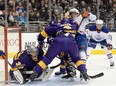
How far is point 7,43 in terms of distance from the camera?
14.7 feet

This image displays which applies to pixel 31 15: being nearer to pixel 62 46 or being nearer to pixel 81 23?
pixel 81 23

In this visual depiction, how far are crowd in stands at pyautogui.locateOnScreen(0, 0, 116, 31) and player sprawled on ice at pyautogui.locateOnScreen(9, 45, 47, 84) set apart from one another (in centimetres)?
399

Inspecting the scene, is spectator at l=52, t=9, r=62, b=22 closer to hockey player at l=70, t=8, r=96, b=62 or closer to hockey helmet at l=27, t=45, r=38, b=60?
hockey player at l=70, t=8, r=96, b=62

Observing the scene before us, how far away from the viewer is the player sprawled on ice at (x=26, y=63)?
4438mm

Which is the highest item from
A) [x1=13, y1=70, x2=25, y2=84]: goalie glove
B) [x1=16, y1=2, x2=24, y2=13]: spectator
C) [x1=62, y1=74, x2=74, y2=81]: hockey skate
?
[x1=16, y1=2, x2=24, y2=13]: spectator

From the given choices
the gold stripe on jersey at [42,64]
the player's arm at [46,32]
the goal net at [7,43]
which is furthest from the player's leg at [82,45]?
the goal net at [7,43]

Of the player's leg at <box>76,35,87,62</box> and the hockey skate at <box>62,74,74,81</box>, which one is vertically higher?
the player's leg at <box>76,35,87,62</box>

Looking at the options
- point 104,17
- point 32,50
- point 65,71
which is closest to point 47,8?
point 104,17

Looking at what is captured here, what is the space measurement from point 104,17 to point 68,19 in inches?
187

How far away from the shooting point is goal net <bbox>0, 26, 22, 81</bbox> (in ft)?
14.6

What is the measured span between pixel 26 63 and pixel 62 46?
57 centimetres

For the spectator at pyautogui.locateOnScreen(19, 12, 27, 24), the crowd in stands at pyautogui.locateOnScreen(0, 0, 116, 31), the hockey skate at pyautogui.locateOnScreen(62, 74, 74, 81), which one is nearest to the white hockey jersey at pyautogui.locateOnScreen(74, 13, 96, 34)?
the hockey skate at pyautogui.locateOnScreen(62, 74, 74, 81)

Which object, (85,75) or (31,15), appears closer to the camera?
(85,75)

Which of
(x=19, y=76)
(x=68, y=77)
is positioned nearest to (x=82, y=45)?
(x=68, y=77)
